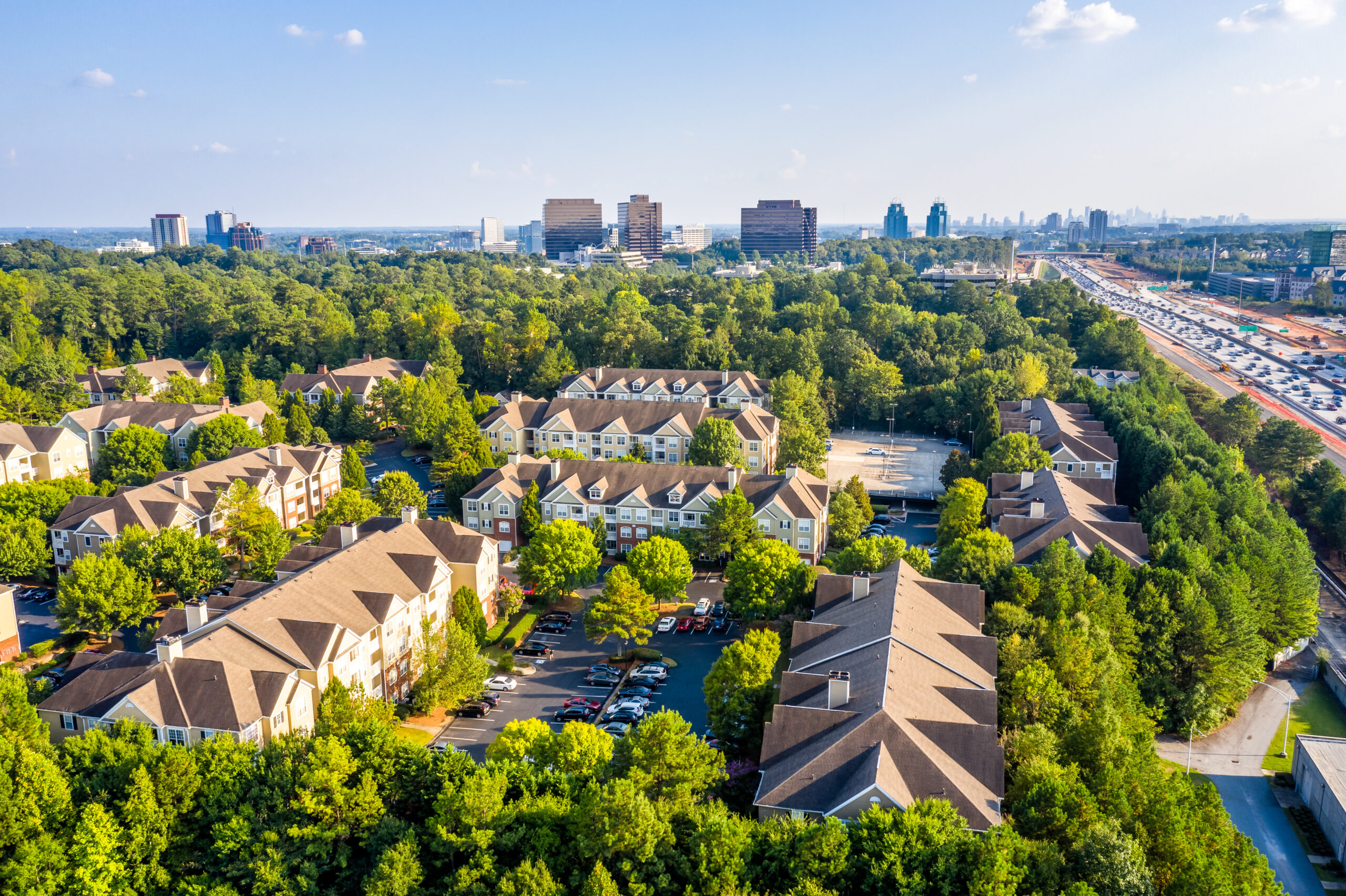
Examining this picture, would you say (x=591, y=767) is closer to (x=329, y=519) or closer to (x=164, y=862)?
(x=164, y=862)

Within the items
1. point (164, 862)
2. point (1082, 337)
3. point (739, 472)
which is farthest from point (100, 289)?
point (1082, 337)

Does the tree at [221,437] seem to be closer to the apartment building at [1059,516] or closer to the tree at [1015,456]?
the apartment building at [1059,516]

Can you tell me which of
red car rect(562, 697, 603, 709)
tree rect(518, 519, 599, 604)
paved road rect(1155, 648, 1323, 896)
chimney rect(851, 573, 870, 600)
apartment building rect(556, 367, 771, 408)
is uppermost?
apartment building rect(556, 367, 771, 408)

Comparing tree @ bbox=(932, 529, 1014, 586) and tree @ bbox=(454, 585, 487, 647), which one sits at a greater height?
tree @ bbox=(932, 529, 1014, 586)

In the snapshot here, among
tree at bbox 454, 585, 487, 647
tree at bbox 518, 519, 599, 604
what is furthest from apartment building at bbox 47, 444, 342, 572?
tree at bbox 518, 519, 599, 604

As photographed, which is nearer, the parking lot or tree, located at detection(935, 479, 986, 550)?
the parking lot

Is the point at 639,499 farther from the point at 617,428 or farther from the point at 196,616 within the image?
Answer: the point at 196,616

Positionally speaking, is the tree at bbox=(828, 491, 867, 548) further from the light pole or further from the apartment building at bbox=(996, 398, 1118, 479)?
the light pole
